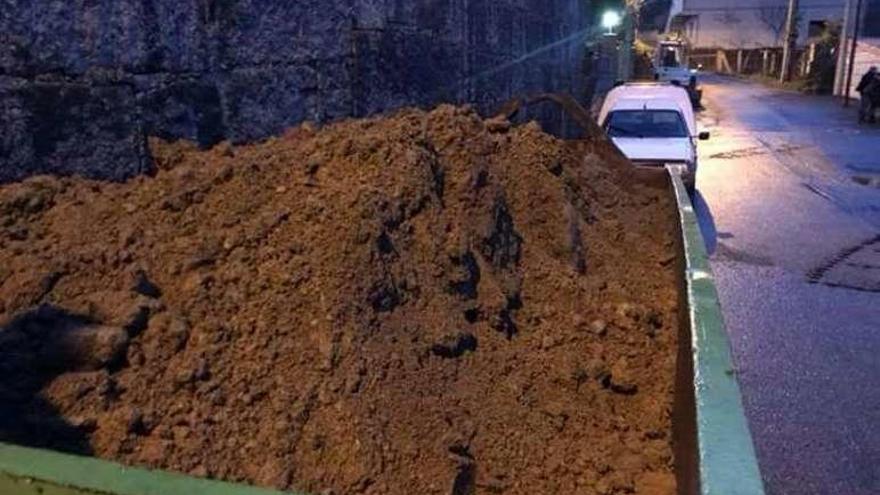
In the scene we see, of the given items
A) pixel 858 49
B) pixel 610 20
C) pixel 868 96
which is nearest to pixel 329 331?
pixel 610 20

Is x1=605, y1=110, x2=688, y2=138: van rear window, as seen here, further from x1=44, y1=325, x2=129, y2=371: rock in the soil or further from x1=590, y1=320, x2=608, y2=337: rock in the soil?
x1=44, y1=325, x2=129, y2=371: rock in the soil

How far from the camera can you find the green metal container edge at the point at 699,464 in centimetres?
120

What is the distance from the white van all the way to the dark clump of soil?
7151mm

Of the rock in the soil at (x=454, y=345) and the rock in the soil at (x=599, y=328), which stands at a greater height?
the rock in the soil at (x=454, y=345)

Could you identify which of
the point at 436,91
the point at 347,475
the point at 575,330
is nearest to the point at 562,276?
the point at 575,330

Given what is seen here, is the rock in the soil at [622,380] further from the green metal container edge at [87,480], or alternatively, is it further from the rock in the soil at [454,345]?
the green metal container edge at [87,480]

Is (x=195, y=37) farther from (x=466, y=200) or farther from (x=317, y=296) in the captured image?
(x=317, y=296)

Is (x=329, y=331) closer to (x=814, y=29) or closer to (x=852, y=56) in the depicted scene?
(x=852, y=56)

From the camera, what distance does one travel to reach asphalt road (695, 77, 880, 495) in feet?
14.0

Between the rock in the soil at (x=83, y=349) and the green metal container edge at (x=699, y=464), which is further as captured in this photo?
the rock in the soil at (x=83, y=349)

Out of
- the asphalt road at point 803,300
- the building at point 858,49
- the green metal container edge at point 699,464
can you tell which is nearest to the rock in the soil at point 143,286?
the green metal container edge at point 699,464

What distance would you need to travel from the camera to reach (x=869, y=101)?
876 inches

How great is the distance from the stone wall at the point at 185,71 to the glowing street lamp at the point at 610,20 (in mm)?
13897

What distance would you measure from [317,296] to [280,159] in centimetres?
79
